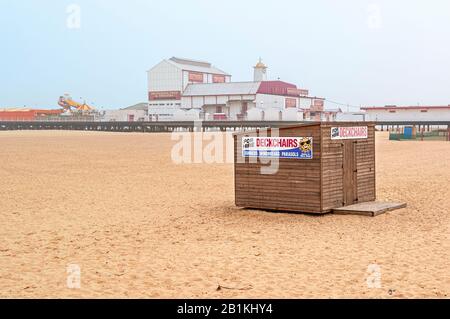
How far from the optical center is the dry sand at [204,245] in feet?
23.9

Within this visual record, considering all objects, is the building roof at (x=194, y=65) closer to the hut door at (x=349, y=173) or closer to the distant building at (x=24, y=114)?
the distant building at (x=24, y=114)

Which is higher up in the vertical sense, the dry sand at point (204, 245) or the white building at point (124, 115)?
the white building at point (124, 115)

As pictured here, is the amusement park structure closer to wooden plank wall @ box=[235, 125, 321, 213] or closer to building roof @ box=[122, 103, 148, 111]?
building roof @ box=[122, 103, 148, 111]

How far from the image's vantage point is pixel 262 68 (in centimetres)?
9950

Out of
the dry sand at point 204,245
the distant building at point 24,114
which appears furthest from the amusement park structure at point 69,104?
the dry sand at point 204,245

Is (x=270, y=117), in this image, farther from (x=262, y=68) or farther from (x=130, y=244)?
(x=130, y=244)

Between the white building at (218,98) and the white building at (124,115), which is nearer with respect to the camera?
the white building at (218,98)

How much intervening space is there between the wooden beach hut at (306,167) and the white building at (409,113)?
7638 centimetres

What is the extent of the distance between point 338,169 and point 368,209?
1.08m

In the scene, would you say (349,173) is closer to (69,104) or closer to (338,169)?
(338,169)

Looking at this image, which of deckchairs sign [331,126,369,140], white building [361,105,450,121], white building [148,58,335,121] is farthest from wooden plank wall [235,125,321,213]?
white building [361,105,450,121]

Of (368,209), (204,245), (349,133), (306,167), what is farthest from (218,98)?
(204,245)

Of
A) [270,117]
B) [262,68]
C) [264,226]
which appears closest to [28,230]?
[264,226]
